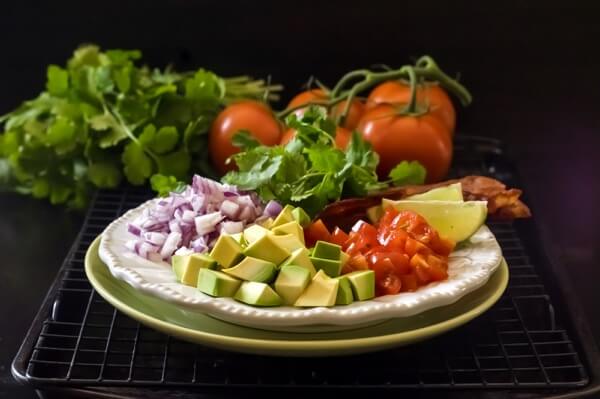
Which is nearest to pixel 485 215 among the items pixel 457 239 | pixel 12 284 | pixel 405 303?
pixel 457 239

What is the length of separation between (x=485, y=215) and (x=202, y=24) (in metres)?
0.70

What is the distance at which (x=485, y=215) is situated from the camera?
834mm

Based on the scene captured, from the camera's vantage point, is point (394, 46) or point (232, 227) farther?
point (394, 46)

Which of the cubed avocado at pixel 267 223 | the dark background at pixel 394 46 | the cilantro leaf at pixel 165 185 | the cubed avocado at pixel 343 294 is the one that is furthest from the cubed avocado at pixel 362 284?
the dark background at pixel 394 46

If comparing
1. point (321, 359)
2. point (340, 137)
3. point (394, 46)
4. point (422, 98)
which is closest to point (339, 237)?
point (321, 359)

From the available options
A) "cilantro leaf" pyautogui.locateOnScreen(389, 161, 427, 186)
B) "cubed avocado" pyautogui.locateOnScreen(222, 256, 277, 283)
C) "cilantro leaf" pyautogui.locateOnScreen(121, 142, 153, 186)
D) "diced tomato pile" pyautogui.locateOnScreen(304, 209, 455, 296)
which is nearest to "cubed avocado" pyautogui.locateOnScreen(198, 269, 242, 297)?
"cubed avocado" pyautogui.locateOnScreen(222, 256, 277, 283)

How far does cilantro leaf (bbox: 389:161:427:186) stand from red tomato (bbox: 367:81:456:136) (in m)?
0.21

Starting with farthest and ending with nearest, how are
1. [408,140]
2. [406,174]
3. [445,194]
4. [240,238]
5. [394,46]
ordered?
Answer: [394,46], [408,140], [406,174], [445,194], [240,238]

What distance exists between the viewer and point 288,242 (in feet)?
2.49

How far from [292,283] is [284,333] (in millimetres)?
42

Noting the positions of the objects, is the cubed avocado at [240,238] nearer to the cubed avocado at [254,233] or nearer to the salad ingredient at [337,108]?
the cubed avocado at [254,233]

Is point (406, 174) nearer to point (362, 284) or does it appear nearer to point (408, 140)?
point (408, 140)

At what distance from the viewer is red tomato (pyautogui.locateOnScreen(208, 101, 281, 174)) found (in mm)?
1188

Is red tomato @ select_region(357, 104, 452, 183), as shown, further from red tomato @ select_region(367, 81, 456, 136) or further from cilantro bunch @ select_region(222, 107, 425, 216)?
cilantro bunch @ select_region(222, 107, 425, 216)
